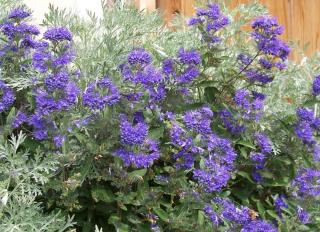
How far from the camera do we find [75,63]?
316 centimetres

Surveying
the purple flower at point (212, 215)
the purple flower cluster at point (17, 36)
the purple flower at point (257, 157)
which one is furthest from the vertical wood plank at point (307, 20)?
the purple flower at point (212, 215)

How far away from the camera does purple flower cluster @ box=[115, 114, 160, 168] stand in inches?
96.1

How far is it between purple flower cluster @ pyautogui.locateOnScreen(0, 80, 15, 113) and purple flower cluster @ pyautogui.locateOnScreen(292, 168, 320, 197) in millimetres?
1426

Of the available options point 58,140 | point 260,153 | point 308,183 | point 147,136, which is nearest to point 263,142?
point 260,153

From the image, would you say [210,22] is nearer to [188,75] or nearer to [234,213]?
[188,75]

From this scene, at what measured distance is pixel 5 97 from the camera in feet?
9.08

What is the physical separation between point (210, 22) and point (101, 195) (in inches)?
39.5

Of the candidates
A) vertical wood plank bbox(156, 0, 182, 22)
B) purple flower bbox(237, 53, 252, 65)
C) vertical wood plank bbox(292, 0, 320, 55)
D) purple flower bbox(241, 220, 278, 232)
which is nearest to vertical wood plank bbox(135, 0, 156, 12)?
vertical wood plank bbox(156, 0, 182, 22)

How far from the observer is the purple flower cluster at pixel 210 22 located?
9.62ft

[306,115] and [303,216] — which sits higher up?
[306,115]

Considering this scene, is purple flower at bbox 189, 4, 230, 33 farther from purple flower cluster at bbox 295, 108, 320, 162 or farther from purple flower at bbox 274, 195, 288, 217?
purple flower at bbox 274, 195, 288, 217

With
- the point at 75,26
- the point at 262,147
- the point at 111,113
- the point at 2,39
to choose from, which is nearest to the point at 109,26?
the point at 75,26

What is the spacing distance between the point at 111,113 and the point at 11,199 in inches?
23.6

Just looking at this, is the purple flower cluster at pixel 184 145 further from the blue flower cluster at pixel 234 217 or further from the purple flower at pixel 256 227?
the purple flower at pixel 256 227
